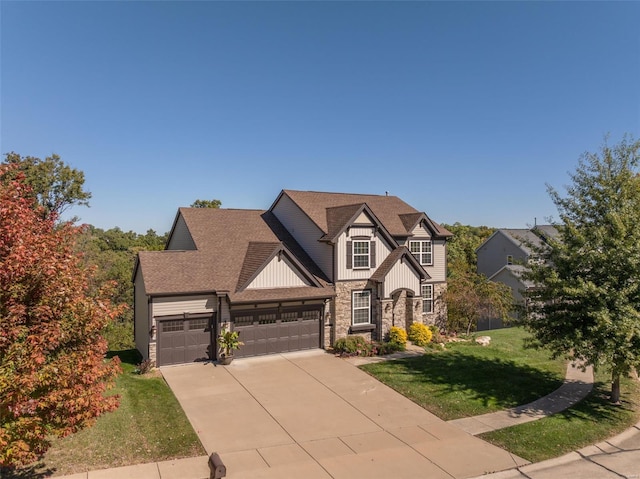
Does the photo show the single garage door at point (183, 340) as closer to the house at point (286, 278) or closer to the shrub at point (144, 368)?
the house at point (286, 278)

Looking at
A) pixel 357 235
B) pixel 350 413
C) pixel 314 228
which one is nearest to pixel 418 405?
pixel 350 413

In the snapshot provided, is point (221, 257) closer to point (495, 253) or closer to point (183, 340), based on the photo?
point (183, 340)

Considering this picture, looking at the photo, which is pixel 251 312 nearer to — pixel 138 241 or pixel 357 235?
pixel 357 235

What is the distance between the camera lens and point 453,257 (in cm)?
5216

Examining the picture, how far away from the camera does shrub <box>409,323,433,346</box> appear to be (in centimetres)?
2355

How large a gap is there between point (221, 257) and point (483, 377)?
13608 millimetres

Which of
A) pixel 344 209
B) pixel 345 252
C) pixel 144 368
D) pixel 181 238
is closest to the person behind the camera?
pixel 144 368

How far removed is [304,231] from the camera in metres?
25.1

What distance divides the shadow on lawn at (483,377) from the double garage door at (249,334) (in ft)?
16.1

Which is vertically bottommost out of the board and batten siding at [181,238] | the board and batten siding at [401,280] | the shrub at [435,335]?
the shrub at [435,335]

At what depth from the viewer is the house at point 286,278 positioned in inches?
775

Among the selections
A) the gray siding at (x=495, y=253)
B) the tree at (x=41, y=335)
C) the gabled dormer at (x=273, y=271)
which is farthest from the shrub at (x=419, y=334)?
the gray siding at (x=495, y=253)

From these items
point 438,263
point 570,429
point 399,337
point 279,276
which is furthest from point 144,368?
point 438,263

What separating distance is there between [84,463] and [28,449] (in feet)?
13.2
